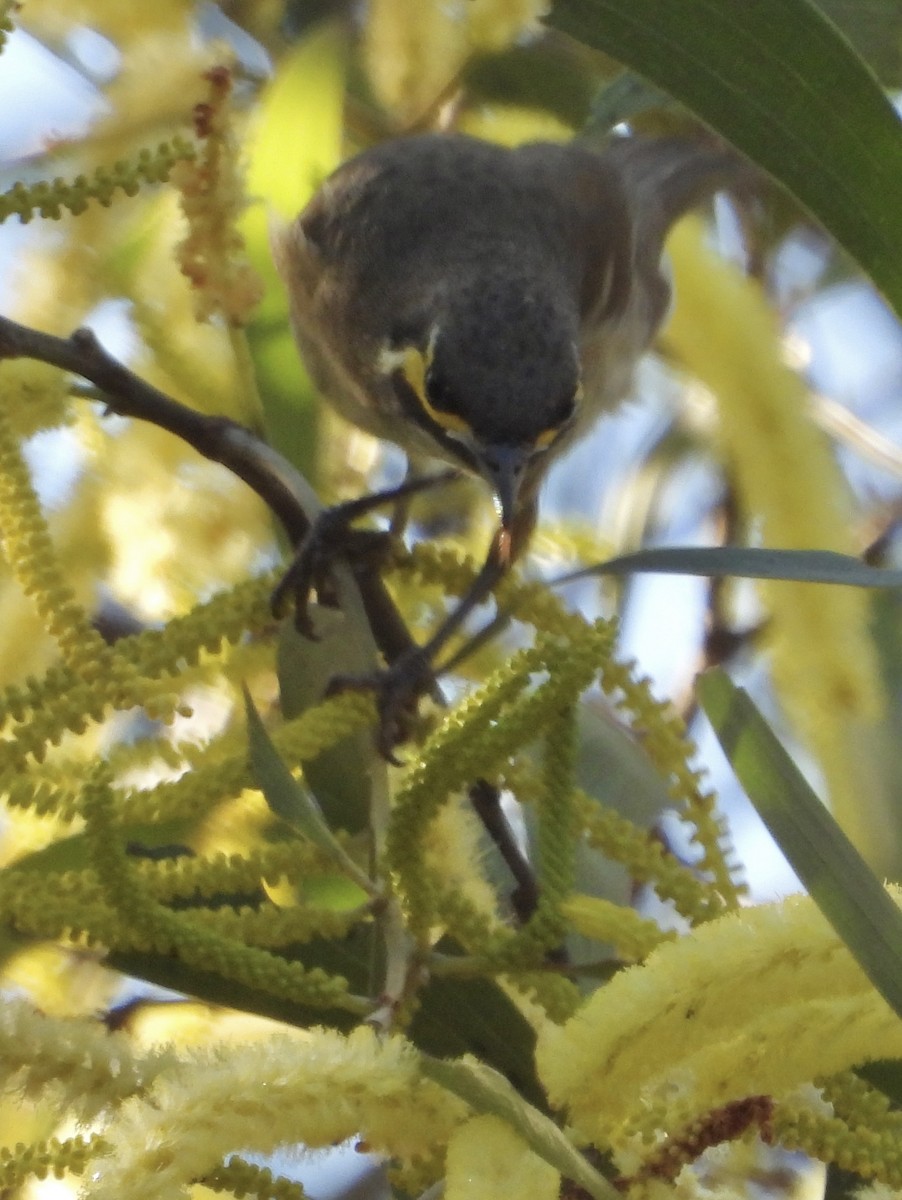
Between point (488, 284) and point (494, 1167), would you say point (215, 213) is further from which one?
point (494, 1167)

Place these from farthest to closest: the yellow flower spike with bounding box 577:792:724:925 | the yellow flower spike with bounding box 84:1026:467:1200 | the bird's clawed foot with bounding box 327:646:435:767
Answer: the bird's clawed foot with bounding box 327:646:435:767, the yellow flower spike with bounding box 577:792:724:925, the yellow flower spike with bounding box 84:1026:467:1200

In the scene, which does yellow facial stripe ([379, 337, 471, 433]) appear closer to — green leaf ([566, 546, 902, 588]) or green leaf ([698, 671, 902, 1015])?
green leaf ([566, 546, 902, 588])

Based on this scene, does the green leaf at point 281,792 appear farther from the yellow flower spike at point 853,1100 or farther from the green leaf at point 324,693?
the yellow flower spike at point 853,1100

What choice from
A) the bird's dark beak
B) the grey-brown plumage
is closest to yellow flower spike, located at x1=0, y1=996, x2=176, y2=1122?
the bird's dark beak

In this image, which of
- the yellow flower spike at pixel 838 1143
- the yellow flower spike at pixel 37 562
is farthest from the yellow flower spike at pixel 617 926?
the yellow flower spike at pixel 37 562

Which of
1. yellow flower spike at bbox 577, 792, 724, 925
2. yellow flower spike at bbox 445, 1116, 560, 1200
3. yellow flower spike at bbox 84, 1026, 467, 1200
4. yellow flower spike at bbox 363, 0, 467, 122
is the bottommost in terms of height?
yellow flower spike at bbox 445, 1116, 560, 1200

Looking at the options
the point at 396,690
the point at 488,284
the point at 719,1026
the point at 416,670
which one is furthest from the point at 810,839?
the point at 488,284

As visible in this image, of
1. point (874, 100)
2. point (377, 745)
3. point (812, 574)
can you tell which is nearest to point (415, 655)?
point (377, 745)
